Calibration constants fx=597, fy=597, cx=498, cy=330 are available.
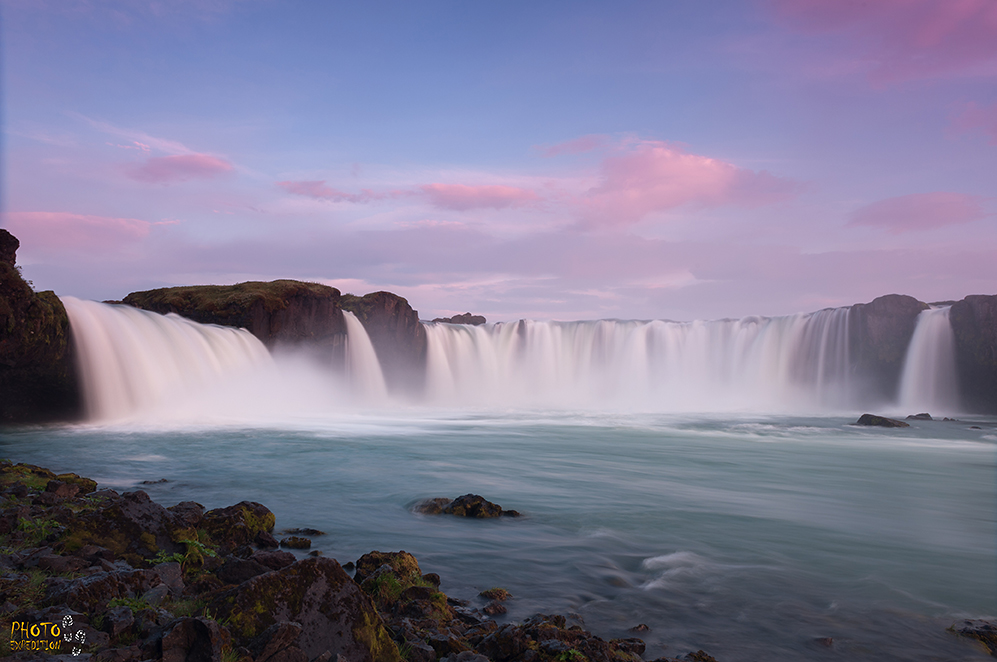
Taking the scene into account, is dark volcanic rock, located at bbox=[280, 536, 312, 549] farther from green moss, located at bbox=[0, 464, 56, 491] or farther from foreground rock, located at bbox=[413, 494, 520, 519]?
green moss, located at bbox=[0, 464, 56, 491]

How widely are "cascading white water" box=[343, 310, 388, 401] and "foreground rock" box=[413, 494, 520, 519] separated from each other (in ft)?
108

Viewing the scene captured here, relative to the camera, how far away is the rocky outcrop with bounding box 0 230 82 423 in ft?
58.2

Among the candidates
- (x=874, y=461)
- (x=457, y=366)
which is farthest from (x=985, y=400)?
(x=457, y=366)

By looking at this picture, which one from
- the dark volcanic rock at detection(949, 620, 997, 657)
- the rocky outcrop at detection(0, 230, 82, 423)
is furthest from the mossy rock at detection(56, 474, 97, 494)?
the dark volcanic rock at detection(949, 620, 997, 657)

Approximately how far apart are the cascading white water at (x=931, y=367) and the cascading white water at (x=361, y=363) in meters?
38.9

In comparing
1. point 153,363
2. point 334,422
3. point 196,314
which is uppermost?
point 196,314

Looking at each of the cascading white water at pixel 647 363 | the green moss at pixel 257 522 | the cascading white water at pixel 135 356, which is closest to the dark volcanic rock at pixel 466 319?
the cascading white water at pixel 647 363

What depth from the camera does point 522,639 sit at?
4.89 metres

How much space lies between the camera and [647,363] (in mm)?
52750

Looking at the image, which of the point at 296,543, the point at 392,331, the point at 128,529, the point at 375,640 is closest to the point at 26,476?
the point at 128,529

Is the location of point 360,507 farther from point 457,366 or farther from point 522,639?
point 457,366

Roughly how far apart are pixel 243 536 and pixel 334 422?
2055 centimetres

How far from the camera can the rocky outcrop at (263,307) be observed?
35.0 metres

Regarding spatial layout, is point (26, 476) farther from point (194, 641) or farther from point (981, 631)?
point (981, 631)
